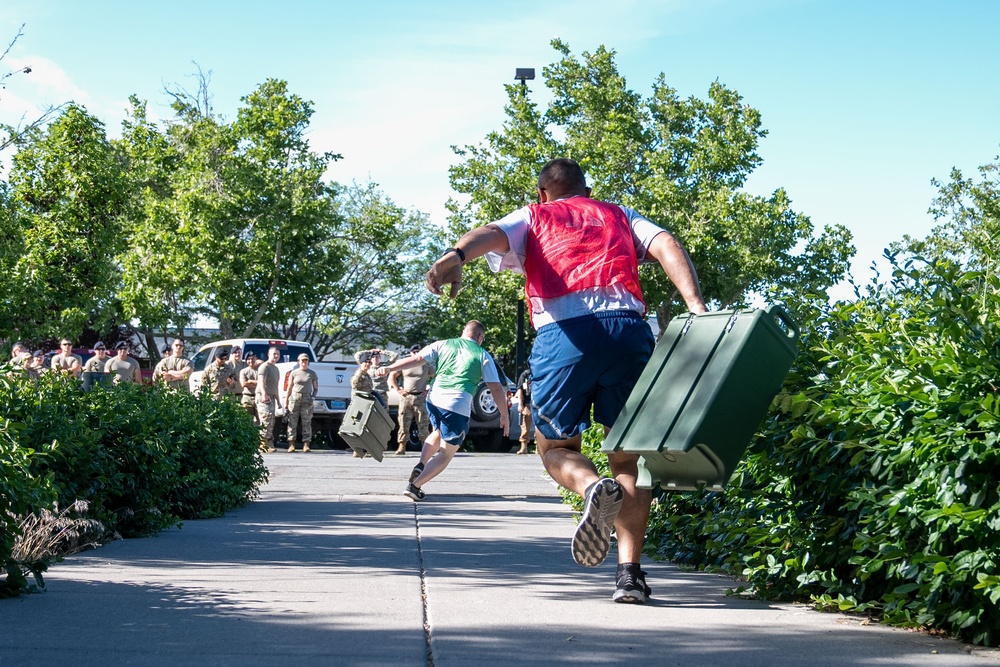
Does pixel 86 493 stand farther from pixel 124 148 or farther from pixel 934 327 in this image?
pixel 124 148

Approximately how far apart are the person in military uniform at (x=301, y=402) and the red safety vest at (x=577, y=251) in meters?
16.4

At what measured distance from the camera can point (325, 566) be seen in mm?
5902

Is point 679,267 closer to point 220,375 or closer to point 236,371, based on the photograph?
point 220,375

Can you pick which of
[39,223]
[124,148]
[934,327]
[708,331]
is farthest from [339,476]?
[124,148]

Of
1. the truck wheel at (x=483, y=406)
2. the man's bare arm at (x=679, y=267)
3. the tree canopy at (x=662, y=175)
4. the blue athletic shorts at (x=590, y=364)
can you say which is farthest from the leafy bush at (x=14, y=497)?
the tree canopy at (x=662, y=175)

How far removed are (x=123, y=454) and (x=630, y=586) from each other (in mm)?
3578

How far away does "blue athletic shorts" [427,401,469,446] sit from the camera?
10.9m

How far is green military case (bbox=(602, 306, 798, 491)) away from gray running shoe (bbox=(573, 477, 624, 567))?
0.49 feet

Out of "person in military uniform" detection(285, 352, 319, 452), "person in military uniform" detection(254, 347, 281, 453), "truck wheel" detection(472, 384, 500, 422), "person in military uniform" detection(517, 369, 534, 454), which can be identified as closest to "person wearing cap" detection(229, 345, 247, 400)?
"person in military uniform" detection(254, 347, 281, 453)

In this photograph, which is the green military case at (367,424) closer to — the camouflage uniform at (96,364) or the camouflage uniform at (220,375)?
the camouflage uniform at (96,364)

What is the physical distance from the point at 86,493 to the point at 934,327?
461cm

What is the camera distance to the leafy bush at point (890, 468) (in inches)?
145

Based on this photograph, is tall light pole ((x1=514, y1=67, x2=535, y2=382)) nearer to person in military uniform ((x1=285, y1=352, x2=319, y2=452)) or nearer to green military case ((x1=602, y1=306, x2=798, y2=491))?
person in military uniform ((x1=285, y1=352, x2=319, y2=452))

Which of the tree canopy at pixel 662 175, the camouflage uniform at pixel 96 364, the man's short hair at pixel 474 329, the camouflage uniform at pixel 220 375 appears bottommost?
the camouflage uniform at pixel 220 375
